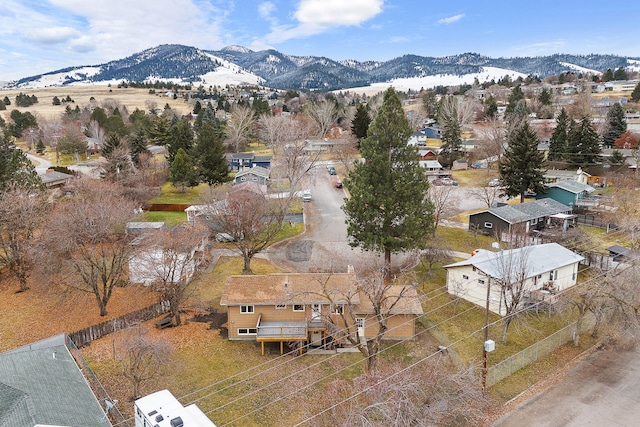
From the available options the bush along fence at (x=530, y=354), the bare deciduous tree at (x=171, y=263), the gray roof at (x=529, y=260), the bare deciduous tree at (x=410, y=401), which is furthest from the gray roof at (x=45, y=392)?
the gray roof at (x=529, y=260)

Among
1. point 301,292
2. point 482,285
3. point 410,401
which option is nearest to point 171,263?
point 301,292

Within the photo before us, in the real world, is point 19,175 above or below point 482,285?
above

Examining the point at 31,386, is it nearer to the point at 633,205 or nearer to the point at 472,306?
the point at 472,306

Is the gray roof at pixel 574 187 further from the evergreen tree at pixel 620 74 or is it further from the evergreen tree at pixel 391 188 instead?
the evergreen tree at pixel 620 74

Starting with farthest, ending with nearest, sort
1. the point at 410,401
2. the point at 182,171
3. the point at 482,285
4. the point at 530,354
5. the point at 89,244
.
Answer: the point at 182,171 < the point at 89,244 < the point at 482,285 < the point at 530,354 < the point at 410,401

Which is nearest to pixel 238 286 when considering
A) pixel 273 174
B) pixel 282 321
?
pixel 282 321

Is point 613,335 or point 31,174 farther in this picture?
point 31,174

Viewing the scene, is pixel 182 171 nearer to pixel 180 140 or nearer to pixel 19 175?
pixel 180 140
